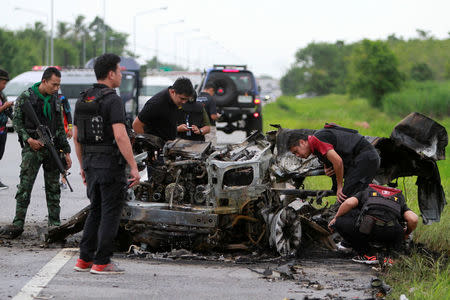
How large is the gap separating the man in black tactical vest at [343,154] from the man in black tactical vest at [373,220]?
0.76 ft

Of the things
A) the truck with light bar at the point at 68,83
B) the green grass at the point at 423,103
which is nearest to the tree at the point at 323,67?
the green grass at the point at 423,103

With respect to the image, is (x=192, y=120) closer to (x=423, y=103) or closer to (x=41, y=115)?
(x=41, y=115)

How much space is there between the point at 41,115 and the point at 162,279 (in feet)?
10.2

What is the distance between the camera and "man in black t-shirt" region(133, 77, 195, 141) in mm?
8481

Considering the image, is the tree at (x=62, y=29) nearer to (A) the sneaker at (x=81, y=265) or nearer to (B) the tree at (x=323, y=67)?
(B) the tree at (x=323, y=67)

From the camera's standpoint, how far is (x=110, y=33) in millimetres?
117375

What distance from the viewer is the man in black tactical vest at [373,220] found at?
23.9ft

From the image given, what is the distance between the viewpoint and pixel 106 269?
6.42 m

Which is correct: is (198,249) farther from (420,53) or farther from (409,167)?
(420,53)

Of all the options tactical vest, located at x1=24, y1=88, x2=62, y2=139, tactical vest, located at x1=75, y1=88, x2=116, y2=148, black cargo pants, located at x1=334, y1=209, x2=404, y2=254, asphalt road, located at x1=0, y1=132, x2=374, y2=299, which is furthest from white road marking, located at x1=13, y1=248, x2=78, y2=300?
black cargo pants, located at x1=334, y1=209, x2=404, y2=254

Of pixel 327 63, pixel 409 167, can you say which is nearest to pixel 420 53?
pixel 409 167

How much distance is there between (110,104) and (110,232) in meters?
1.07

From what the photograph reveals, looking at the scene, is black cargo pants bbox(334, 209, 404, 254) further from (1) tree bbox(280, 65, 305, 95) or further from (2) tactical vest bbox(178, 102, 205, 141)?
(1) tree bbox(280, 65, 305, 95)

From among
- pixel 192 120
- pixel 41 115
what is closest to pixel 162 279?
Answer: pixel 41 115
